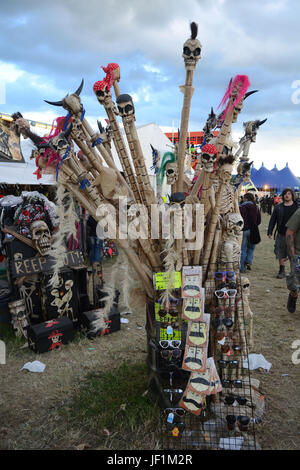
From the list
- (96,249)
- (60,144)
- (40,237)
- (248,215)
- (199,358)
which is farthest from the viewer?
(248,215)

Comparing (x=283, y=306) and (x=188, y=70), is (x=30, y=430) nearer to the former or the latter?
(x=188, y=70)

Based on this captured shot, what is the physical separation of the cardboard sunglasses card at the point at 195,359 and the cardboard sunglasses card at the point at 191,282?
35 centimetres

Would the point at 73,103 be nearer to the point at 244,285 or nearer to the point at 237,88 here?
the point at 237,88

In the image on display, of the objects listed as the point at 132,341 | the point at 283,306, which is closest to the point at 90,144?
the point at 132,341

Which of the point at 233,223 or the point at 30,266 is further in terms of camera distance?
the point at 30,266

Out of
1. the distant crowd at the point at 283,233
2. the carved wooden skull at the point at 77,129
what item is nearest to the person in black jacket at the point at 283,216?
the distant crowd at the point at 283,233

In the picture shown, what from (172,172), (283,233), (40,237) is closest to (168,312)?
(172,172)

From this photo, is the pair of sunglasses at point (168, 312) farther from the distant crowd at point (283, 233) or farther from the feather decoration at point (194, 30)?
the distant crowd at point (283, 233)

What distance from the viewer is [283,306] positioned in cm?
490

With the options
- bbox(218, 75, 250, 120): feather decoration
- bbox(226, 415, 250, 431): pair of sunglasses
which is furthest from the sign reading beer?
bbox(218, 75, 250, 120): feather decoration

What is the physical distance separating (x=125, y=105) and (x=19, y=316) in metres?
3.11

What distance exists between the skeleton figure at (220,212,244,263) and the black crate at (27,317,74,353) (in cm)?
226

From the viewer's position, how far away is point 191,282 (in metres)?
2.04
